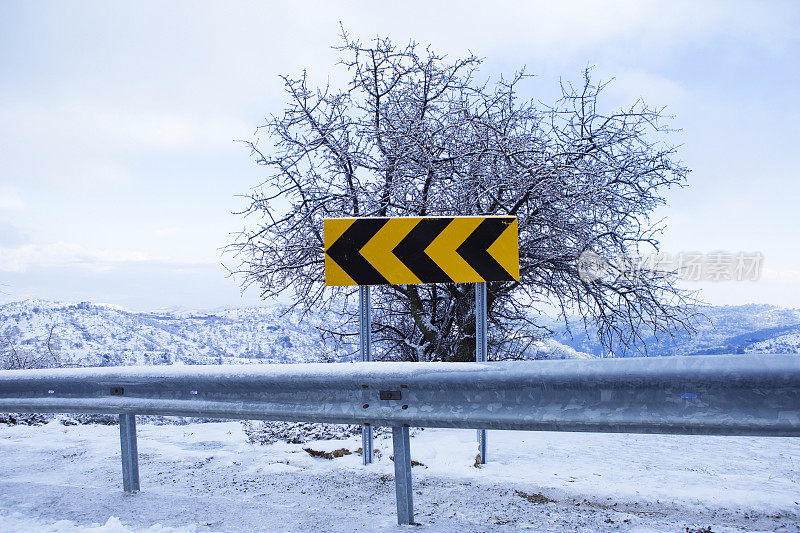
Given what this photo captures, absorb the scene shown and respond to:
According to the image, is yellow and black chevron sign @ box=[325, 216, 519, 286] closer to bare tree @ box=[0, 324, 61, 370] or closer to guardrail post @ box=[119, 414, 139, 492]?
guardrail post @ box=[119, 414, 139, 492]

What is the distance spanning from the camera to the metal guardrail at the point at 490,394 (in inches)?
89.7

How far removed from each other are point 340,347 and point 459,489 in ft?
16.4

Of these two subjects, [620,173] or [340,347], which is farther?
[340,347]

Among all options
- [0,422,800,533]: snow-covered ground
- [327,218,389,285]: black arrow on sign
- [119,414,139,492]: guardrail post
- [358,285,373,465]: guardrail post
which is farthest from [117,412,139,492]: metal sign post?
[327,218,389,285]: black arrow on sign

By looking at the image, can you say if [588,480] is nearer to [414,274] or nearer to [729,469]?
[729,469]

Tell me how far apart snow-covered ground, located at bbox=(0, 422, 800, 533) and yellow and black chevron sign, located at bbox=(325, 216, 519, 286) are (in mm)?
1474

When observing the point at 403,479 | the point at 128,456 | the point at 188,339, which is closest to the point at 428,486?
the point at 403,479

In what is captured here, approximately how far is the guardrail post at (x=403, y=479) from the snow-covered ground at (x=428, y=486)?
120mm

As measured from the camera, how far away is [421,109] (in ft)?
23.5

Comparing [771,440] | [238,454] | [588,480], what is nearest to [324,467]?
[238,454]

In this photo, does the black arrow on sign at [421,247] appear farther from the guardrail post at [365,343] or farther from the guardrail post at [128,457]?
the guardrail post at [128,457]

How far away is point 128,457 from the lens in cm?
351

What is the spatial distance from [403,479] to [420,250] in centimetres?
175

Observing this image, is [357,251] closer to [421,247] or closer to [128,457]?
[421,247]
